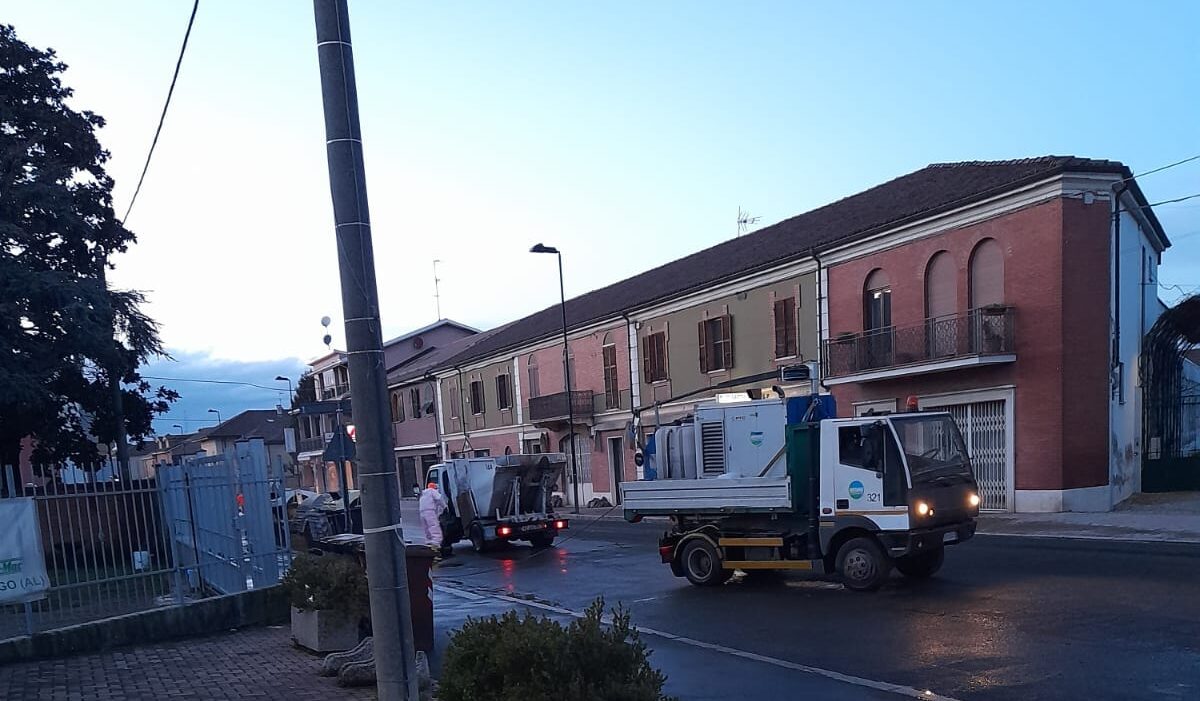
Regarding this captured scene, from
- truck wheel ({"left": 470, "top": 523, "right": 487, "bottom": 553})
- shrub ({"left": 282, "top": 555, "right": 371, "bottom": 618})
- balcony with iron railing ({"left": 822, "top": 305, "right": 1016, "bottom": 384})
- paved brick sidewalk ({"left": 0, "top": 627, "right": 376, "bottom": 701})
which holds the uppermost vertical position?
balcony with iron railing ({"left": 822, "top": 305, "right": 1016, "bottom": 384})

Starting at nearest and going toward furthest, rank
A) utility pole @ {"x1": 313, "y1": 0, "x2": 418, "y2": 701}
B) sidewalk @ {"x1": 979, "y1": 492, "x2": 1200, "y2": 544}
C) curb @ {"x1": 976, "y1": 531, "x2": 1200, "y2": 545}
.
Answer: utility pole @ {"x1": 313, "y1": 0, "x2": 418, "y2": 701} → curb @ {"x1": 976, "y1": 531, "x2": 1200, "y2": 545} → sidewalk @ {"x1": 979, "y1": 492, "x2": 1200, "y2": 544}

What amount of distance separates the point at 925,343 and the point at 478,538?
1224 cm

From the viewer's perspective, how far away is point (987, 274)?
856 inches

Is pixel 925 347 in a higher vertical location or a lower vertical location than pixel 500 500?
higher

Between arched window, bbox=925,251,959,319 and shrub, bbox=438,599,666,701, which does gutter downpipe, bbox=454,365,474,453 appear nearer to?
arched window, bbox=925,251,959,319

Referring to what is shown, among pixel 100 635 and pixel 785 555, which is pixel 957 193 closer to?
pixel 785 555

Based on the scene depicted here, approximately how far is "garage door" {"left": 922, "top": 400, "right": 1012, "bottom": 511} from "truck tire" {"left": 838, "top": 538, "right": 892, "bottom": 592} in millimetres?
10192

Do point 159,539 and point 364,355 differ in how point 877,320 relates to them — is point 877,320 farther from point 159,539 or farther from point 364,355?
point 364,355

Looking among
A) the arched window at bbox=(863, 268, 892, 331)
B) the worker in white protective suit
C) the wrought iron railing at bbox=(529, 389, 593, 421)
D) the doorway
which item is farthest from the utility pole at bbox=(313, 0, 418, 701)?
the wrought iron railing at bbox=(529, 389, 593, 421)

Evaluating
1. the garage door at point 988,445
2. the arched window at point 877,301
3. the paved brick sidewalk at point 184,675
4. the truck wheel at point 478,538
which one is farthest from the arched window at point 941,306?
the paved brick sidewalk at point 184,675

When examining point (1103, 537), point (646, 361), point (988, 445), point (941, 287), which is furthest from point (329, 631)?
point (646, 361)

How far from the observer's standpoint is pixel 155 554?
1123 centimetres

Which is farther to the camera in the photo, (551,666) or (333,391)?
(333,391)

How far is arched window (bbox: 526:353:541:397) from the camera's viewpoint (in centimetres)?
4381
